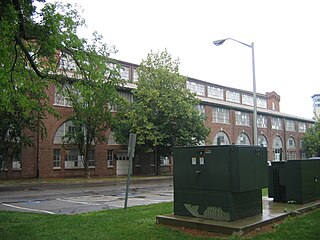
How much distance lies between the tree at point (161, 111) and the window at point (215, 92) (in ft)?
64.6

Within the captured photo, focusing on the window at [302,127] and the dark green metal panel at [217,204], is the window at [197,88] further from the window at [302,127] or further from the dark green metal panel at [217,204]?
the dark green metal panel at [217,204]

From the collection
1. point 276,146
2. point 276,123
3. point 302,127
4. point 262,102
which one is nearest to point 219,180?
point 276,146

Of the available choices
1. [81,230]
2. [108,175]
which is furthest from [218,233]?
[108,175]

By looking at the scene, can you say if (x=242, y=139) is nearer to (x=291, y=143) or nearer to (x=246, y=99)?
(x=246, y=99)

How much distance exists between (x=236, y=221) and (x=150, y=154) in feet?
114

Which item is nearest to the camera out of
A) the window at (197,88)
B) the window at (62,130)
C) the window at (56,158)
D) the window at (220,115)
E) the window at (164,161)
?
the window at (56,158)

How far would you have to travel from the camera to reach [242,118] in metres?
57.0

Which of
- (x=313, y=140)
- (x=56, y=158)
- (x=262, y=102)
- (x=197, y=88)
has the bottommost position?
(x=56, y=158)

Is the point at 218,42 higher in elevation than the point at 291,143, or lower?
higher

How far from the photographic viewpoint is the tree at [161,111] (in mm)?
33938

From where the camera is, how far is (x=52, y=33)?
29.0 ft

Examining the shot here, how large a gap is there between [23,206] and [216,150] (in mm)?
9947

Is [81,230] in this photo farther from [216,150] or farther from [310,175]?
[310,175]

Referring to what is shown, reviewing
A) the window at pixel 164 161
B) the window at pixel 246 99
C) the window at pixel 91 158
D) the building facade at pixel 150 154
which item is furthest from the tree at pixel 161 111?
the window at pixel 246 99
